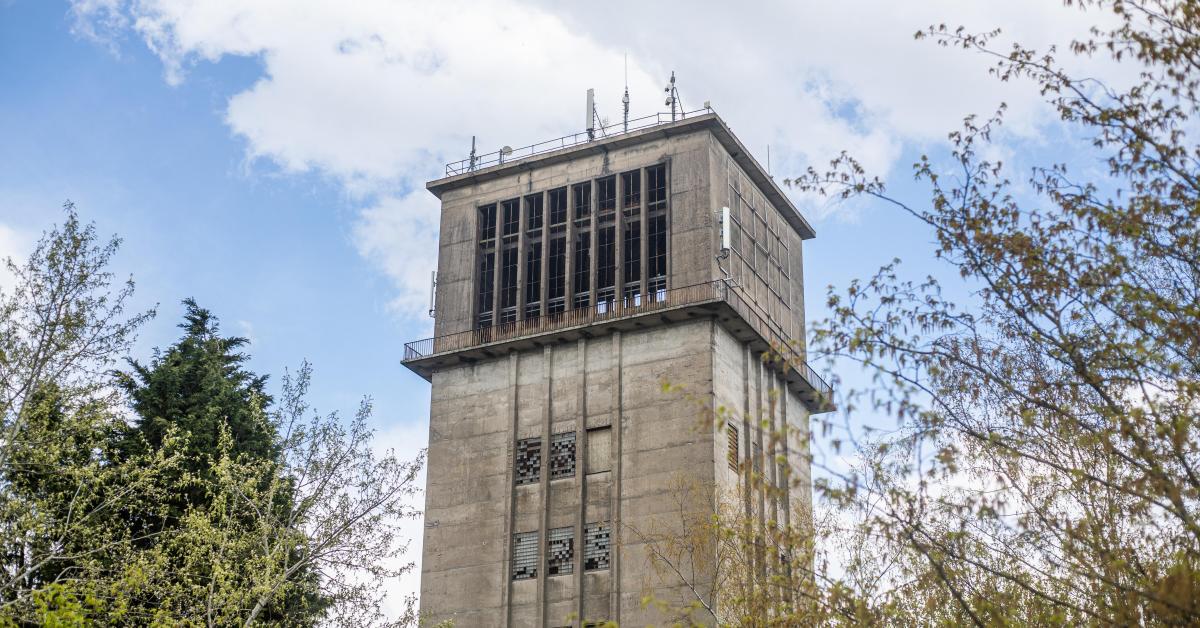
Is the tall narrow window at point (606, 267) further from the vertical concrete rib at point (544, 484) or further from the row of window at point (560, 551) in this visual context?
the row of window at point (560, 551)

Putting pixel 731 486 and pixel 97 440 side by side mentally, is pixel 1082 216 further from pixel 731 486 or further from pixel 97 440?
pixel 731 486

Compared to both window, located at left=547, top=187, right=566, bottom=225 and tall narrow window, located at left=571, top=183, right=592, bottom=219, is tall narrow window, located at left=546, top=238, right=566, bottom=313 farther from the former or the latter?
tall narrow window, located at left=571, top=183, right=592, bottom=219

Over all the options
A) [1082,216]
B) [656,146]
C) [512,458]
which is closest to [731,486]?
[512,458]

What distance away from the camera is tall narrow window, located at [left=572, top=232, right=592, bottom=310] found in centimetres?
5953

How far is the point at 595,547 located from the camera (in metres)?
54.1

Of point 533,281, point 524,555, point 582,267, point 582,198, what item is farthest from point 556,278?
point 524,555

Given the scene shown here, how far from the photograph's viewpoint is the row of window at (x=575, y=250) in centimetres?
5903

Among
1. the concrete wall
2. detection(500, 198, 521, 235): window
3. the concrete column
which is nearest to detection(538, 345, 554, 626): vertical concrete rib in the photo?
the concrete wall

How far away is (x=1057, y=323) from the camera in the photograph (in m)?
18.0

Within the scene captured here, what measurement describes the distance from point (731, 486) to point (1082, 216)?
36652mm

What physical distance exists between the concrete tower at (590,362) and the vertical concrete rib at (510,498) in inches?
3.5

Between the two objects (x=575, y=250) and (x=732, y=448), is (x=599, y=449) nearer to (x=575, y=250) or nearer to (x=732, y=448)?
(x=732, y=448)

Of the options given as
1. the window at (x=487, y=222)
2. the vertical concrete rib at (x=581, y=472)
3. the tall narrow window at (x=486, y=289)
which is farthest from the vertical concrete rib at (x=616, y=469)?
the window at (x=487, y=222)

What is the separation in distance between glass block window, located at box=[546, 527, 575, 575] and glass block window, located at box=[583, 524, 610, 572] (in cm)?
54
